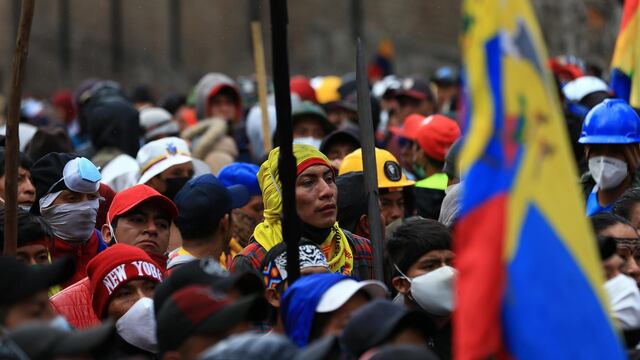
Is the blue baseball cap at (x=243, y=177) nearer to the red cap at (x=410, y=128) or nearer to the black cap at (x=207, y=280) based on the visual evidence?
the red cap at (x=410, y=128)

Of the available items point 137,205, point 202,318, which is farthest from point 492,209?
point 137,205

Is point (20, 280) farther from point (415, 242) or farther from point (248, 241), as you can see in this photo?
point (248, 241)

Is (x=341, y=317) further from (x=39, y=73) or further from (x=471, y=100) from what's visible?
(x=39, y=73)

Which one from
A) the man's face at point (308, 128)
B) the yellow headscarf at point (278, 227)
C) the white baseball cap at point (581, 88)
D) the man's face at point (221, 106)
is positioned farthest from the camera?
the man's face at point (221, 106)

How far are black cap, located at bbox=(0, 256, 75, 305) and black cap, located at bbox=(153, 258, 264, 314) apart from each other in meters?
0.58

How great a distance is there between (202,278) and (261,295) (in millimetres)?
270

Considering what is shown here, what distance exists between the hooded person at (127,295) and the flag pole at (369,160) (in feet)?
3.06

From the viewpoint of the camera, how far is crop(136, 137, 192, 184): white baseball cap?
378 inches

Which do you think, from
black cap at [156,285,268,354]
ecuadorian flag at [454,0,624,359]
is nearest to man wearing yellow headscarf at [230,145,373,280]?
black cap at [156,285,268,354]

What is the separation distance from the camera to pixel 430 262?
23.8 feet

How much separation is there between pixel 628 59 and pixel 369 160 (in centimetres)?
353

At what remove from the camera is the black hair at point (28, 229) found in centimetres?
705

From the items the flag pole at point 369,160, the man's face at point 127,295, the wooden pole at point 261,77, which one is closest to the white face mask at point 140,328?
the man's face at point 127,295

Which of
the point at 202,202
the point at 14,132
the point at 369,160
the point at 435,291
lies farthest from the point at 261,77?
the point at 14,132
